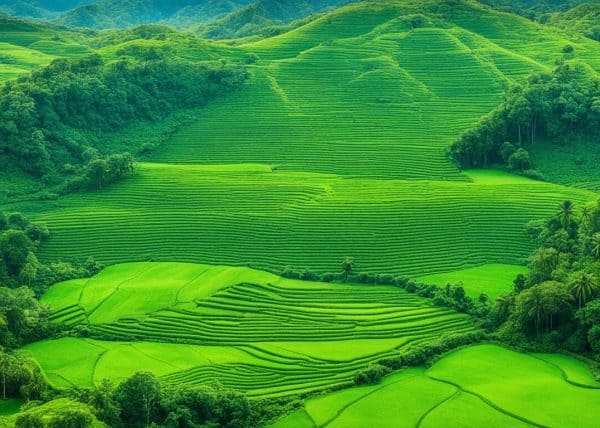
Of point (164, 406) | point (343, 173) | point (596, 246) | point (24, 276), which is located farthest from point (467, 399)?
point (343, 173)

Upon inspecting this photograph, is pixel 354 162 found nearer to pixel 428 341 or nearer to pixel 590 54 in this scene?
pixel 428 341

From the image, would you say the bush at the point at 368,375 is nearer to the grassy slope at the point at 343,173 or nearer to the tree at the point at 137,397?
the tree at the point at 137,397

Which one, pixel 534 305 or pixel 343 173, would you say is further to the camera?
pixel 343 173

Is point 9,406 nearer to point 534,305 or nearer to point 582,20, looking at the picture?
point 534,305

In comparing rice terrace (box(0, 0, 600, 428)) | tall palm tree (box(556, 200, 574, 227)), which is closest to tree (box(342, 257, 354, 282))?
rice terrace (box(0, 0, 600, 428))

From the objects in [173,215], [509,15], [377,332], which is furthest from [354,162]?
A: [509,15]

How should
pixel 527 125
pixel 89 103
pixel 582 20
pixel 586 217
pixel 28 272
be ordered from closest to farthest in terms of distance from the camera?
pixel 586 217, pixel 28 272, pixel 527 125, pixel 89 103, pixel 582 20

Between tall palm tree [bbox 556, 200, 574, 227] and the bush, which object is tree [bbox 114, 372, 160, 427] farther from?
Answer: tall palm tree [bbox 556, 200, 574, 227]
